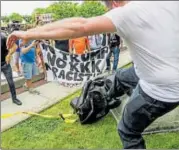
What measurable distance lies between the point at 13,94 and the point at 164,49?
14.2 ft

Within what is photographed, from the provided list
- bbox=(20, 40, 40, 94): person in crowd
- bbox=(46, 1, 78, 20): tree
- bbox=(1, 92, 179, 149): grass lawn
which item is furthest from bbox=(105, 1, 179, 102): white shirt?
bbox=(46, 1, 78, 20): tree

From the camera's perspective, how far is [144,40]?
2414 mm

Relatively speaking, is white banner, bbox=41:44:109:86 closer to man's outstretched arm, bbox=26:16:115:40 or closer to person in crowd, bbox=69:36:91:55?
person in crowd, bbox=69:36:91:55

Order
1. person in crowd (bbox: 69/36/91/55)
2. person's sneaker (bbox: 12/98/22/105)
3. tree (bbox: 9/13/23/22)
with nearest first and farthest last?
person's sneaker (bbox: 12/98/22/105) → person in crowd (bbox: 69/36/91/55) → tree (bbox: 9/13/23/22)

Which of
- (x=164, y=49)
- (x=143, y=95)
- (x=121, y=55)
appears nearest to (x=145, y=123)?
(x=143, y=95)

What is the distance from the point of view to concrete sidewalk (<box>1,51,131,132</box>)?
5469mm

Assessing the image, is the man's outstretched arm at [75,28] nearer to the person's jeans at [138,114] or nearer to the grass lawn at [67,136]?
the person's jeans at [138,114]

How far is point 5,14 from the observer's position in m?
14.9

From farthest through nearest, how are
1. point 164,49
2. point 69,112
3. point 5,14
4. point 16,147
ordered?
1. point 5,14
2. point 69,112
3. point 16,147
4. point 164,49

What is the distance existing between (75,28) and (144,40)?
0.45m

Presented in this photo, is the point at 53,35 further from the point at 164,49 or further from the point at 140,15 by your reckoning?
the point at 164,49

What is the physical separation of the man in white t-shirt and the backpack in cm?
195

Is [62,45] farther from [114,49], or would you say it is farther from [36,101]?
[36,101]

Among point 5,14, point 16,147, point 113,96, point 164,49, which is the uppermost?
point 164,49
